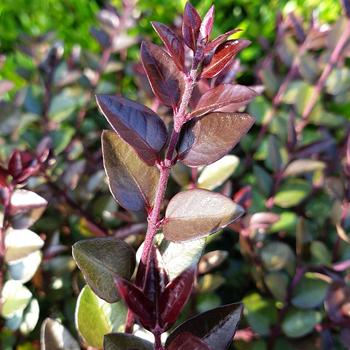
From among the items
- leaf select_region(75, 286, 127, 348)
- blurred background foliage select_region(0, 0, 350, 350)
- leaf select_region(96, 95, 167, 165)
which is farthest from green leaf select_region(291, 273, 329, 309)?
leaf select_region(96, 95, 167, 165)

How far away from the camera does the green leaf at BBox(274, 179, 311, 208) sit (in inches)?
41.2

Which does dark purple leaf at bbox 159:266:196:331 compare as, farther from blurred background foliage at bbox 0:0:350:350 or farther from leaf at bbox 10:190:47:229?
leaf at bbox 10:190:47:229

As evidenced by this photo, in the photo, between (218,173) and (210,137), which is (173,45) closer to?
(210,137)

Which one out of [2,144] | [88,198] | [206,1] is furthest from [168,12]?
[88,198]

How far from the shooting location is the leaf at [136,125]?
0.50 m

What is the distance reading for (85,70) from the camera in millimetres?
1433

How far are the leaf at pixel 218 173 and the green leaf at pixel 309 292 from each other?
9.4 inches

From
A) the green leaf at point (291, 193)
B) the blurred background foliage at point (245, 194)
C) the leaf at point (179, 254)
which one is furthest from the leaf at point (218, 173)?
the leaf at point (179, 254)

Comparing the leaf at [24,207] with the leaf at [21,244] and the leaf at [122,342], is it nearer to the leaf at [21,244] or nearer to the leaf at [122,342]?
the leaf at [21,244]

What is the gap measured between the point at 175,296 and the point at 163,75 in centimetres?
22

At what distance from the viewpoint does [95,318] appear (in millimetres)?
602

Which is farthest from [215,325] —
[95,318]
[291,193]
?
[291,193]

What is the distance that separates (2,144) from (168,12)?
0.97 meters

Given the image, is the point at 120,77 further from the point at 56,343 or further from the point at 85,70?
the point at 56,343
